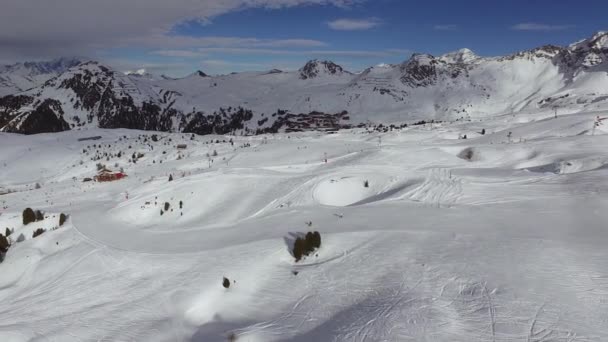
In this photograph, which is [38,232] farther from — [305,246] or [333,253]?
[333,253]

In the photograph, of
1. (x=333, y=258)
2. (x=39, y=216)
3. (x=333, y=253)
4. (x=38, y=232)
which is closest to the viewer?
(x=333, y=258)

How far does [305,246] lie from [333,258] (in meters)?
0.96

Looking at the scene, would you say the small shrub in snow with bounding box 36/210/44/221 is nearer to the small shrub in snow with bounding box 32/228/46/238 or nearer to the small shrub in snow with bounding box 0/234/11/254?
the small shrub in snow with bounding box 32/228/46/238

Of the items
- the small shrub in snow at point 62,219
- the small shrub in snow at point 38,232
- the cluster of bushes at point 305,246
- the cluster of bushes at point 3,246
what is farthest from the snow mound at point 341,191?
the cluster of bushes at point 3,246

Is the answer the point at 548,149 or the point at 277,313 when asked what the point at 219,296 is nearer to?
the point at 277,313

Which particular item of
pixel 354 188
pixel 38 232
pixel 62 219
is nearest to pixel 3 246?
pixel 38 232

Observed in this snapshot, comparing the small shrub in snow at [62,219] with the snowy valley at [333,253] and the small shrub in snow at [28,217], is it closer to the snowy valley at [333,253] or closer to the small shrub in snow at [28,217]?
the snowy valley at [333,253]

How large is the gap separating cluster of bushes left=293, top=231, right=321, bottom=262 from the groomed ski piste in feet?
0.72

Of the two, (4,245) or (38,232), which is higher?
(38,232)

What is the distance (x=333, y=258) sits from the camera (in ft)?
38.5

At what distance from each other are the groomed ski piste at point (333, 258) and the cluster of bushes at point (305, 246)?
22 centimetres

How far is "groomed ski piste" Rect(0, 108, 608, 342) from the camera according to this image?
8.00 meters

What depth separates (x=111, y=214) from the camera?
1994cm

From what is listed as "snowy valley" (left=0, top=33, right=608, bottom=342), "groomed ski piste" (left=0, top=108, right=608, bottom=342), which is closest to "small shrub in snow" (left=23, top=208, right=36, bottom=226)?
"snowy valley" (left=0, top=33, right=608, bottom=342)
